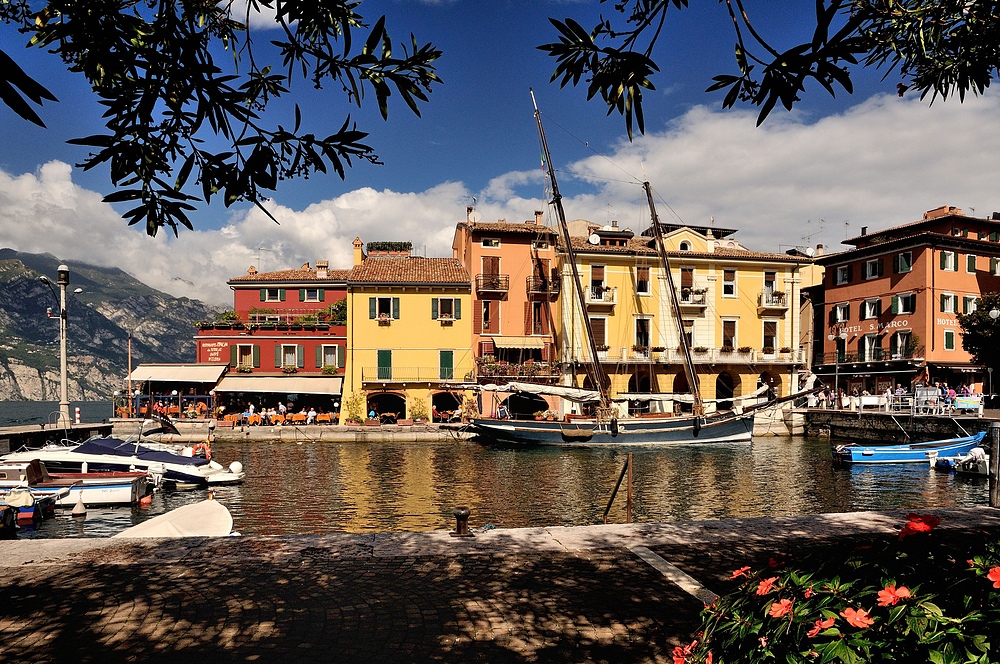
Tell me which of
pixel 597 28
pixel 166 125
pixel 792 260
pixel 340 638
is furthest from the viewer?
pixel 792 260

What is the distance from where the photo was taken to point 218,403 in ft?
133

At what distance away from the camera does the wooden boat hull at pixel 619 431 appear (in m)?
33.7

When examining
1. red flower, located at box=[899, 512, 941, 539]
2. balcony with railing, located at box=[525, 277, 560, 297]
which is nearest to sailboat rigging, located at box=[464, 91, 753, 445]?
balcony with railing, located at box=[525, 277, 560, 297]

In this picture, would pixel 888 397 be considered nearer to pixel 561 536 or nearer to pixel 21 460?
pixel 561 536

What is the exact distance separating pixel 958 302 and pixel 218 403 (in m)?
46.6

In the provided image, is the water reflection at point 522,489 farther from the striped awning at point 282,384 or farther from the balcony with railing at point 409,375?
the balcony with railing at point 409,375

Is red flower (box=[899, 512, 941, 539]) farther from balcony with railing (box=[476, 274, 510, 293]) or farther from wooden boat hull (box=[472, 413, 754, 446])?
balcony with railing (box=[476, 274, 510, 293])

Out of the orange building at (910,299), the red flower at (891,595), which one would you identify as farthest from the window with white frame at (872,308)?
the red flower at (891,595)

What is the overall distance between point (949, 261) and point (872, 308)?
5.19m

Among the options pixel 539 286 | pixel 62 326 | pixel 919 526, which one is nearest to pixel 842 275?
pixel 539 286

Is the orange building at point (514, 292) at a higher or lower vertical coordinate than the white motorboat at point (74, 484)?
higher

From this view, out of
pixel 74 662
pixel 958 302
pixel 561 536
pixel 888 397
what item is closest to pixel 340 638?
pixel 74 662

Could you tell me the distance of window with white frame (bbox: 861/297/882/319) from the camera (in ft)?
141

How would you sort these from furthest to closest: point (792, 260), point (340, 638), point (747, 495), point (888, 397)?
1. point (792, 260)
2. point (888, 397)
3. point (747, 495)
4. point (340, 638)
